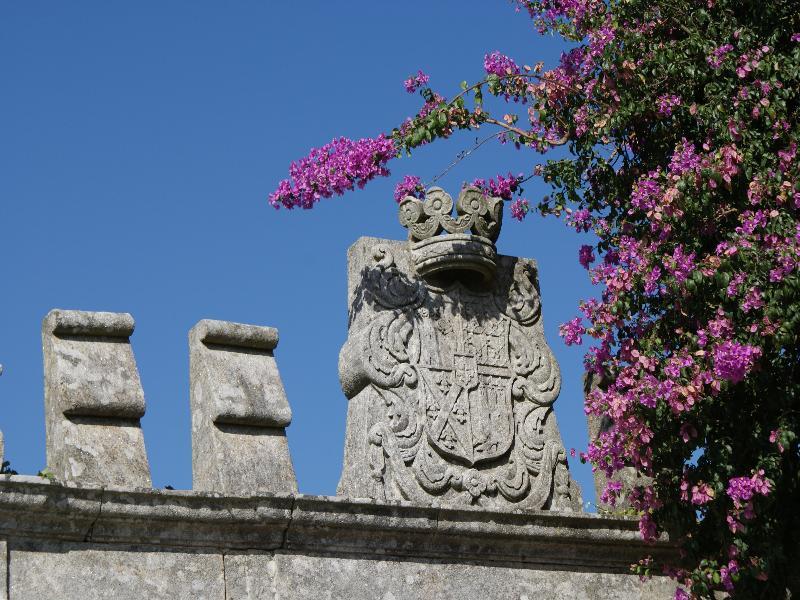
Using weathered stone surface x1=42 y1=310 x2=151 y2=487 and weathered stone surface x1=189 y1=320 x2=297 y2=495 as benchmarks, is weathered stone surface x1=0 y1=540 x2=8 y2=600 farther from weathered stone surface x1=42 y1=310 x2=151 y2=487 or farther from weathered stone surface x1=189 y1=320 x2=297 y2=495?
weathered stone surface x1=189 y1=320 x2=297 y2=495

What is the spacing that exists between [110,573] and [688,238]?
11.5ft

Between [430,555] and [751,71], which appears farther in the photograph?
[751,71]

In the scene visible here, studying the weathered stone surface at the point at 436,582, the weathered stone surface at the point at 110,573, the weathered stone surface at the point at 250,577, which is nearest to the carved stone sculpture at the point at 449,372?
the weathered stone surface at the point at 436,582

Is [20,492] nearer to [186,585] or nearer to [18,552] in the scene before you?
[18,552]

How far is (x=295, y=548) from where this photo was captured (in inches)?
308

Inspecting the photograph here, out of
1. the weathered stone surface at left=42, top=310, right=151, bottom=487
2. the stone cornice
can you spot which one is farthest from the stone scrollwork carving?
the weathered stone surface at left=42, top=310, right=151, bottom=487

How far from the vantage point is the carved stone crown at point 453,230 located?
894 cm

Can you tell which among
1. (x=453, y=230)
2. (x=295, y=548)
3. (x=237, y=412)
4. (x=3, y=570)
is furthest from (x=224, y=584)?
(x=453, y=230)

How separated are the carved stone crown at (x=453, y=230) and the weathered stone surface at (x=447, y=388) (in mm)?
33

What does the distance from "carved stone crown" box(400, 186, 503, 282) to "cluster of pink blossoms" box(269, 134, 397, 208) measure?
0.96 ft

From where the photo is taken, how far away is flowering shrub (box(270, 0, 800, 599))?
8211 mm

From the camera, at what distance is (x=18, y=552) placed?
7203mm

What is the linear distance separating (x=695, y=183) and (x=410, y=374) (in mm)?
1828

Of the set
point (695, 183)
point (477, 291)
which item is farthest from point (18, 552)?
point (695, 183)
